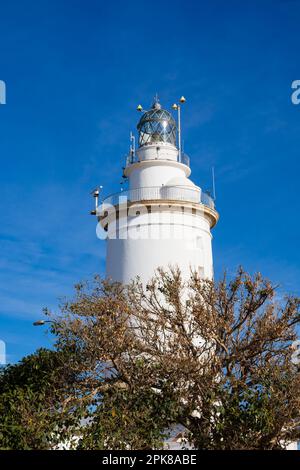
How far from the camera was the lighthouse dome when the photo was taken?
25578mm

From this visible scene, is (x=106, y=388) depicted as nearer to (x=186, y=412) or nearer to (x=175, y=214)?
(x=186, y=412)

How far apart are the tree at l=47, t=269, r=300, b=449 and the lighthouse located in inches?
230

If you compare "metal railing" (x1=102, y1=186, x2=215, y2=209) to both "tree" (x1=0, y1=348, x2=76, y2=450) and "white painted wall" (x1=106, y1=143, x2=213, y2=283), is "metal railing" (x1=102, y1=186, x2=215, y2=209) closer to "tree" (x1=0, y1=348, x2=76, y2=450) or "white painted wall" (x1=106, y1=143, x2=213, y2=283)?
"white painted wall" (x1=106, y1=143, x2=213, y2=283)

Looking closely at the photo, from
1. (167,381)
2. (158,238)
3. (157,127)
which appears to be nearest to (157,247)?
(158,238)

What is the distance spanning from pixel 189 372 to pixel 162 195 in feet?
33.5

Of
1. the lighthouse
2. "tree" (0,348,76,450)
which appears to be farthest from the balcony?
"tree" (0,348,76,450)

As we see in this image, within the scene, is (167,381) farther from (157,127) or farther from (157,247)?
(157,127)

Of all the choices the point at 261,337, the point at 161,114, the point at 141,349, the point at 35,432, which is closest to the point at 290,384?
the point at 261,337

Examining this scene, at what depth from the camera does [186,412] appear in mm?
14250

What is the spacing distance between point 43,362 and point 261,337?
636 cm

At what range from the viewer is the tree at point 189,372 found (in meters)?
13.4

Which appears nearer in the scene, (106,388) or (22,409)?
(22,409)

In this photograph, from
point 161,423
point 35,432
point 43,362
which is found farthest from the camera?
point 43,362

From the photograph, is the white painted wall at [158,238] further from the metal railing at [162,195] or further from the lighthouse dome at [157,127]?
the lighthouse dome at [157,127]
